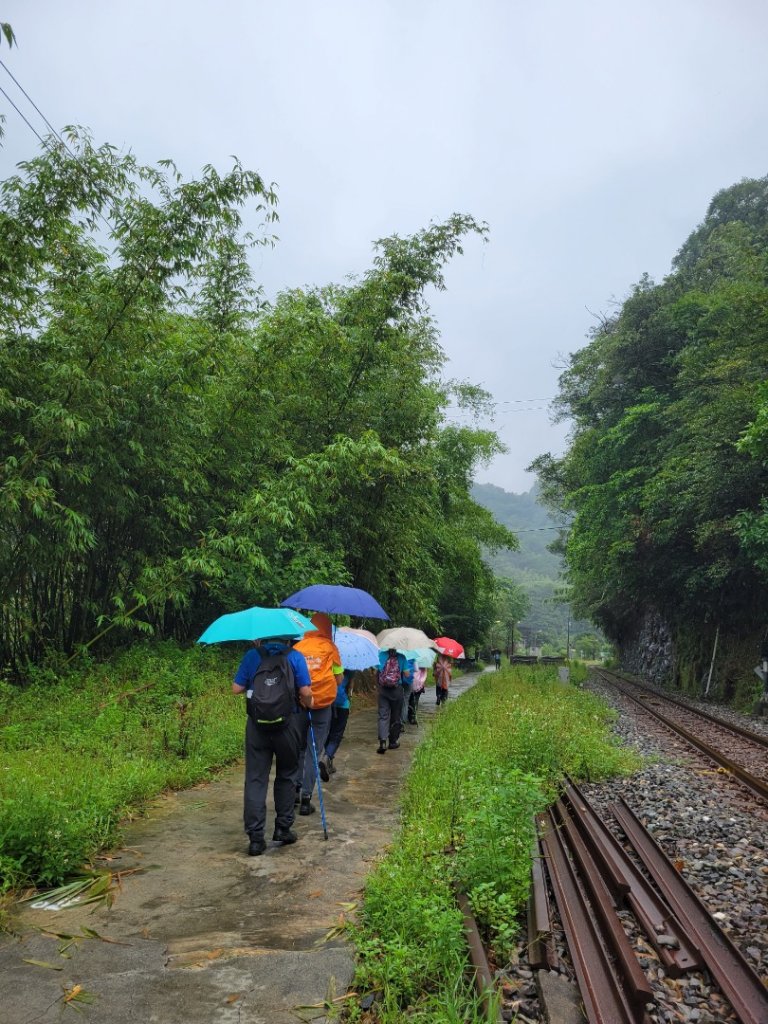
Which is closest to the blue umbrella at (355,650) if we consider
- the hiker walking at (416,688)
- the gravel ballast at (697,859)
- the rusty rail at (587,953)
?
the gravel ballast at (697,859)

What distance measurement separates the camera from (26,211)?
7.32 metres

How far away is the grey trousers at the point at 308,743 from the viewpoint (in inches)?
208

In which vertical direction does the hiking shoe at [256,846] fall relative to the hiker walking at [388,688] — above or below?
below

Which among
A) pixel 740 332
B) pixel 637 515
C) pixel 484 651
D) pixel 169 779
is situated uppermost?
pixel 740 332

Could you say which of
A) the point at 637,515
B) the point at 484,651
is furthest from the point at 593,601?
the point at 484,651

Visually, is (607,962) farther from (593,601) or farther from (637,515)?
(593,601)

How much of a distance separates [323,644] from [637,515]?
18475mm

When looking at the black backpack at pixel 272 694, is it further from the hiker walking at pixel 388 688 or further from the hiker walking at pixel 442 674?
the hiker walking at pixel 442 674

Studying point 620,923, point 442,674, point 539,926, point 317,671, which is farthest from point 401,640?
point 442,674

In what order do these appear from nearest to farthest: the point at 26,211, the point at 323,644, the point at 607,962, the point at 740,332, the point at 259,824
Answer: the point at 607,962, the point at 259,824, the point at 323,644, the point at 26,211, the point at 740,332

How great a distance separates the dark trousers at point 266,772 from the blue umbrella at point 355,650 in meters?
1.97

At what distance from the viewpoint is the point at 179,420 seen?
892 centimetres

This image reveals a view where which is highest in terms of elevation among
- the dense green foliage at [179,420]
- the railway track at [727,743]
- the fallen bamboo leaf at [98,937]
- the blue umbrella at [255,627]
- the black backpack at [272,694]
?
the dense green foliage at [179,420]

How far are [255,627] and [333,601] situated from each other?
1365mm
